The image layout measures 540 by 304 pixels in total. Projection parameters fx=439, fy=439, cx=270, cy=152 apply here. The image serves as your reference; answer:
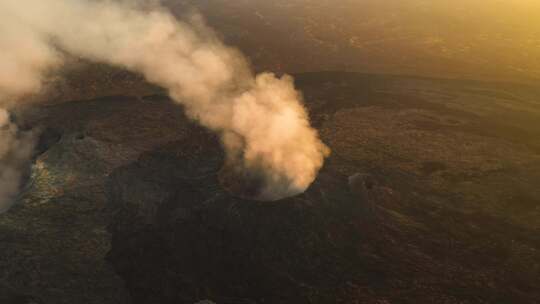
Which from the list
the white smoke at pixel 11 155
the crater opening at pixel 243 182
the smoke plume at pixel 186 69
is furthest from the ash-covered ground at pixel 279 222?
the smoke plume at pixel 186 69

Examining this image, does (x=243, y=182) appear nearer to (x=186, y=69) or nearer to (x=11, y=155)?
(x=11, y=155)

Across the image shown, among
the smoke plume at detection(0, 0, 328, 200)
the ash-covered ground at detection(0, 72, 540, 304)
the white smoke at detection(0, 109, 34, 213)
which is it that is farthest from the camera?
the smoke plume at detection(0, 0, 328, 200)

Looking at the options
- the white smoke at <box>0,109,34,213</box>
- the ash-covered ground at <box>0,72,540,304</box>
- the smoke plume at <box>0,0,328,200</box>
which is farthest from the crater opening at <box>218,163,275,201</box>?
the white smoke at <box>0,109,34,213</box>

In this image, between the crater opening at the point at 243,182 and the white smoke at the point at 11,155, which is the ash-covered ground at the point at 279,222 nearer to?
the crater opening at the point at 243,182

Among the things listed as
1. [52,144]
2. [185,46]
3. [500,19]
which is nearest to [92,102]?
[52,144]

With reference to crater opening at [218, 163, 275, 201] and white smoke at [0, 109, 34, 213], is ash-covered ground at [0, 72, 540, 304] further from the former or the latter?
white smoke at [0, 109, 34, 213]

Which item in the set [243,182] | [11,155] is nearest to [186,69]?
[11,155]
